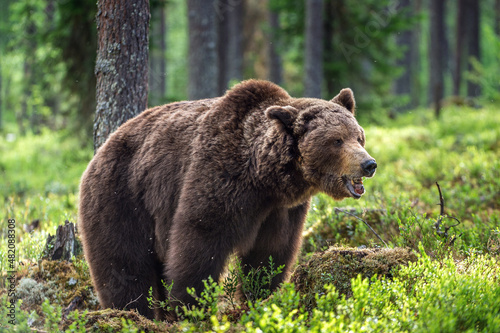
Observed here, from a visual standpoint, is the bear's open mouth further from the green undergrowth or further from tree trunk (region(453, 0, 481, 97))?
tree trunk (region(453, 0, 481, 97))

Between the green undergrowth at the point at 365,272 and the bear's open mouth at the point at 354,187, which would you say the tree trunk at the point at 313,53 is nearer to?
the green undergrowth at the point at 365,272

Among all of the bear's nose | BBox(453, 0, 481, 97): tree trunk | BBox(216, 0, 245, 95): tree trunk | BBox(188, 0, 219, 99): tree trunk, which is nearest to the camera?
the bear's nose

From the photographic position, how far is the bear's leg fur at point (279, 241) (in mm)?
4422

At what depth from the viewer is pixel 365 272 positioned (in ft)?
13.4

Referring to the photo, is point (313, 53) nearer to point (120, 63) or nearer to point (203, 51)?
point (203, 51)

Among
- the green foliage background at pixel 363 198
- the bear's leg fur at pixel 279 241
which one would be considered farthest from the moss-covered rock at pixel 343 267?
the bear's leg fur at pixel 279 241

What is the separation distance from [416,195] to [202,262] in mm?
5339

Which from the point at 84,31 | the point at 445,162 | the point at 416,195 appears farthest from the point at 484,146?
the point at 84,31

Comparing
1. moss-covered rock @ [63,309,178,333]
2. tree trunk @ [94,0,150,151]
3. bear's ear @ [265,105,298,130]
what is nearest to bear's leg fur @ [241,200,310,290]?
bear's ear @ [265,105,298,130]

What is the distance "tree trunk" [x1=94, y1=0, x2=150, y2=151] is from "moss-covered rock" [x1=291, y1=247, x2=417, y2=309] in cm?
309

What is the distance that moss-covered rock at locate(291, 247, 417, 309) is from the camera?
3.98m

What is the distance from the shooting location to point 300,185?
4.21 metres

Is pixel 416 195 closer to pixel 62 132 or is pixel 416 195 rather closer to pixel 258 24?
pixel 62 132

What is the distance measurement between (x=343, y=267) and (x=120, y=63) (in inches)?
144
